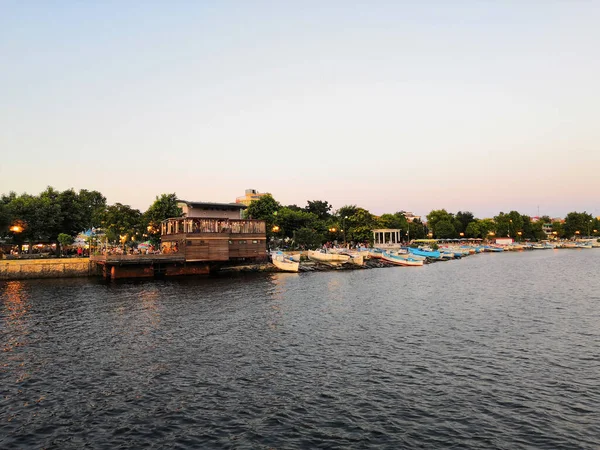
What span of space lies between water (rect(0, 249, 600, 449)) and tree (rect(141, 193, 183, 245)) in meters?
54.4

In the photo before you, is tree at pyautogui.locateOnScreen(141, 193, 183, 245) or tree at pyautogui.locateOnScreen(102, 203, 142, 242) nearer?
tree at pyautogui.locateOnScreen(141, 193, 183, 245)

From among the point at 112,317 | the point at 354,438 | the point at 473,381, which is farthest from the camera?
the point at 112,317

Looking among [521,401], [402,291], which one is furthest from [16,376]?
[402,291]

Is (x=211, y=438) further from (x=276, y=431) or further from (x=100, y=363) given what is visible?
(x=100, y=363)

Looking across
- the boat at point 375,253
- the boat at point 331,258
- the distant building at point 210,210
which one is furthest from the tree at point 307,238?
the distant building at point 210,210

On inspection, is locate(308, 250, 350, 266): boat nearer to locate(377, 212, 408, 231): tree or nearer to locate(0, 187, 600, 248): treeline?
locate(0, 187, 600, 248): treeline

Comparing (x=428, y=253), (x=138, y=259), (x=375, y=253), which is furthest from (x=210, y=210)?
(x=428, y=253)

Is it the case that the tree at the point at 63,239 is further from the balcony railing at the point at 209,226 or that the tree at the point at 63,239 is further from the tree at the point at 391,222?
the tree at the point at 391,222

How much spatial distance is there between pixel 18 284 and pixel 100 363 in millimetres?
51050

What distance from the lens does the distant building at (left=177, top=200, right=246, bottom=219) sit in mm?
84250

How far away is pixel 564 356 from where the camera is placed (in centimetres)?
2408

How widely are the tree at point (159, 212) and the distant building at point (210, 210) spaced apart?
34.6 feet

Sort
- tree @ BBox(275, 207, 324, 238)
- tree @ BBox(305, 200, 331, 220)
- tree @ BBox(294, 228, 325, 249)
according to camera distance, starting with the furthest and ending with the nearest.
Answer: tree @ BBox(305, 200, 331, 220) < tree @ BBox(275, 207, 324, 238) < tree @ BBox(294, 228, 325, 249)

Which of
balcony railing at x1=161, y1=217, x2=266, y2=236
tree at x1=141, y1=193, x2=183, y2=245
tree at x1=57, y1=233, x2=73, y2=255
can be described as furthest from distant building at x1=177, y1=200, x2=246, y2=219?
tree at x1=57, y1=233, x2=73, y2=255
